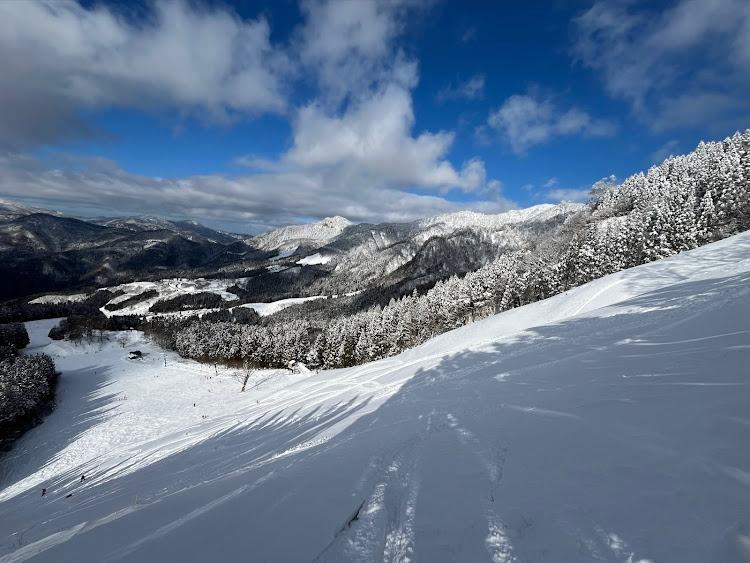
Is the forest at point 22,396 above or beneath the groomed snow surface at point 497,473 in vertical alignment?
beneath

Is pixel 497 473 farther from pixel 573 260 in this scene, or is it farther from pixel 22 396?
pixel 22 396

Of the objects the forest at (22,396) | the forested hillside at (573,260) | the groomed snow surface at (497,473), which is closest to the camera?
the groomed snow surface at (497,473)

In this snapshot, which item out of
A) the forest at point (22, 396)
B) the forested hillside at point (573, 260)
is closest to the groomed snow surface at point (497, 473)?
the forested hillside at point (573, 260)

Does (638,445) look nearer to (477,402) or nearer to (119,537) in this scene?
(477,402)

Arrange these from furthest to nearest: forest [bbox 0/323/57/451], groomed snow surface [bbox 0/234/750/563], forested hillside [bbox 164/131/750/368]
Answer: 1. forested hillside [bbox 164/131/750/368]
2. forest [bbox 0/323/57/451]
3. groomed snow surface [bbox 0/234/750/563]

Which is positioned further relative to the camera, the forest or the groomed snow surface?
the forest

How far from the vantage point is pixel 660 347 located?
10219mm

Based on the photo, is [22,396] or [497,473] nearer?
[497,473]

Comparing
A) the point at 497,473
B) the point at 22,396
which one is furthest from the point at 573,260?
the point at 22,396

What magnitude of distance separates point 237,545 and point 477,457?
424 centimetres

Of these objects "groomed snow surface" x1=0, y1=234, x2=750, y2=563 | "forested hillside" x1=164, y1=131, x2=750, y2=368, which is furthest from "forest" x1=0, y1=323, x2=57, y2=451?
"groomed snow surface" x1=0, y1=234, x2=750, y2=563

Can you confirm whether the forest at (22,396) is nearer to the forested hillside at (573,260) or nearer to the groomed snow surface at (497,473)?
the forested hillside at (573,260)

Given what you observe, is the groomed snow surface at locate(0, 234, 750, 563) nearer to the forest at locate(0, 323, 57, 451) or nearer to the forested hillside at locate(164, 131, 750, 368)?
the forested hillside at locate(164, 131, 750, 368)

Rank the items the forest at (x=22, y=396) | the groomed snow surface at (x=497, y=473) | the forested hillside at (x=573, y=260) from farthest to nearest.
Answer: the forested hillside at (x=573, y=260) < the forest at (x=22, y=396) < the groomed snow surface at (x=497, y=473)
